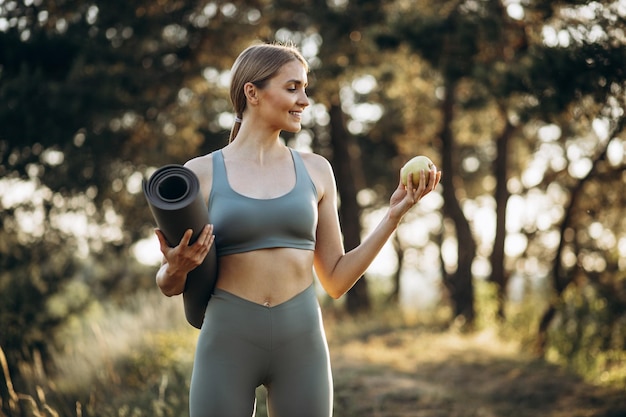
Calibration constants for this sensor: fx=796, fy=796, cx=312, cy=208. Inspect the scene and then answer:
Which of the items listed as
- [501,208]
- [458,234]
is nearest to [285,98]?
[458,234]

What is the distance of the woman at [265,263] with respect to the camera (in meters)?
2.57

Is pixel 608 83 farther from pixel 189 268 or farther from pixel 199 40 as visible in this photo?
pixel 199 40

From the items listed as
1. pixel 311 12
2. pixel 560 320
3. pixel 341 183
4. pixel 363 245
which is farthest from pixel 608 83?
pixel 341 183

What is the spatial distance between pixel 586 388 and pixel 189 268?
6786 mm

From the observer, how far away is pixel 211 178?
2.69m

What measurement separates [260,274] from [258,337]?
206 millimetres

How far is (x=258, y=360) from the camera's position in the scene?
2.60 metres

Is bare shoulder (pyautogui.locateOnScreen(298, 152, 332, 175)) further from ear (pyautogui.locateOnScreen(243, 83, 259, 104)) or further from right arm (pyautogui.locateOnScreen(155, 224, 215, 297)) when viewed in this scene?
right arm (pyautogui.locateOnScreen(155, 224, 215, 297))

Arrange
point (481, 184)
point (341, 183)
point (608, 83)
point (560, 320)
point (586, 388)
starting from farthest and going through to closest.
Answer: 1. point (481, 184)
2. point (341, 183)
3. point (560, 320)
4. point (586, 388)
5. point (608, 83)

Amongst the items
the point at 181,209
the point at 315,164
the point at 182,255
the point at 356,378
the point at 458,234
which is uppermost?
the point at 315,164

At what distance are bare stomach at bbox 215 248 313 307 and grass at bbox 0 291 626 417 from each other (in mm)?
2604

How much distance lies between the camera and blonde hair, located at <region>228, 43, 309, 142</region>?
2777 mm

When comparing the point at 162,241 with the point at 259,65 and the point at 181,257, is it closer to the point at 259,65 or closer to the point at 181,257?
the point at 181,257

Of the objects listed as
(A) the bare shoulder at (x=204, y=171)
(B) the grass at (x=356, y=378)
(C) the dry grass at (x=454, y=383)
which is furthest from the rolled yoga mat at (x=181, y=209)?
(C) the dry grass at (x=454, y=383)
